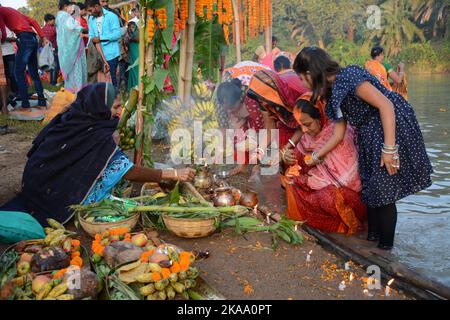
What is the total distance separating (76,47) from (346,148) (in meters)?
5.96

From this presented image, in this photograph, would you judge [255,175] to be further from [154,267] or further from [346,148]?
[154,267]

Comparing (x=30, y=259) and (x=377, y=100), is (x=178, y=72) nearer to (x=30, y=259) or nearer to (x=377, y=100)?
(x=377, y=100)

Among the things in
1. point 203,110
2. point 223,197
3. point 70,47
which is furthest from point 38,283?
point 70,47

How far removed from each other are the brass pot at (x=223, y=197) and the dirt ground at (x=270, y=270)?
40 cm

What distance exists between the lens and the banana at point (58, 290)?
2.23 m

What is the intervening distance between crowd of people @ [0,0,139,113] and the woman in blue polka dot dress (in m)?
4.71

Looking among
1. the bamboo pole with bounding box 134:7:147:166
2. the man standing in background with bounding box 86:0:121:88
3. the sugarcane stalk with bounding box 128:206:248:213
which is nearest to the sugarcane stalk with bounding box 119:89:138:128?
the bamboo pole with bounding box 134:7:147:166

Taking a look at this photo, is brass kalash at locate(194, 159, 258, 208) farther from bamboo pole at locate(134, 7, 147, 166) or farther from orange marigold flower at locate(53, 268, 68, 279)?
orange marigold flower at locate(53, 268, 68, 279)

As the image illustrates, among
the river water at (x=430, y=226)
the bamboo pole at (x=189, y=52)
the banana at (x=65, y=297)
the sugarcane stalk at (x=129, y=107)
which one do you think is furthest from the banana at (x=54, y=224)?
the river water at (x=430, y=226)

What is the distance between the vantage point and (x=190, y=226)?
312 cm

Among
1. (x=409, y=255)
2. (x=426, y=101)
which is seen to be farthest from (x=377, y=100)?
(x=426, y=101)

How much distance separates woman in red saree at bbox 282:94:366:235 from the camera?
3.54 m

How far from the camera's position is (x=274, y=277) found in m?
2.75

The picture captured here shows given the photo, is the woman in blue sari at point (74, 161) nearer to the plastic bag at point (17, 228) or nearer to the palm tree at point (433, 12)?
the plastic bag at point (17, 228)
